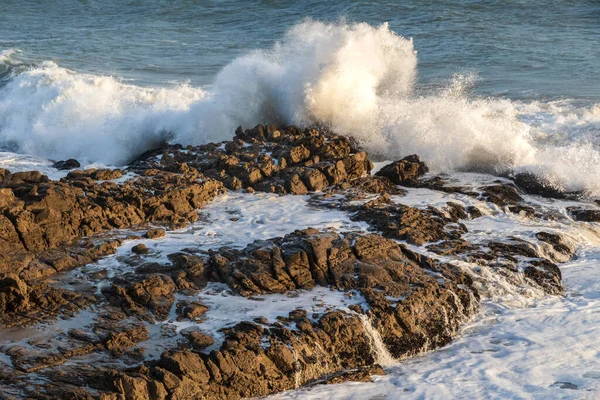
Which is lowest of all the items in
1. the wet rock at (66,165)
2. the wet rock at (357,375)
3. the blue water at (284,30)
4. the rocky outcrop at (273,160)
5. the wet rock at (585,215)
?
the wet rock at (357,375)

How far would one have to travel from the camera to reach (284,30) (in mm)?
28266

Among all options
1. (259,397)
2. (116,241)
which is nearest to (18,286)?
(116,241)

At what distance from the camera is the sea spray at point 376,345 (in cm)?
849

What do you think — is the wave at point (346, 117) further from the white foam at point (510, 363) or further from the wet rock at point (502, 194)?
the white foam at point (510, 363)

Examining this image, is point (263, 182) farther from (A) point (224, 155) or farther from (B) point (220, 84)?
(B) point (220, 84)

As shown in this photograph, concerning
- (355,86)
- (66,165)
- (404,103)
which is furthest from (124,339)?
(404,103)

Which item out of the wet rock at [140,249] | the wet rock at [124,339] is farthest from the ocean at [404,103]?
the wet rock at [140,249]

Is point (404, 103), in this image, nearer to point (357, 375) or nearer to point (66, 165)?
point (66, 165)

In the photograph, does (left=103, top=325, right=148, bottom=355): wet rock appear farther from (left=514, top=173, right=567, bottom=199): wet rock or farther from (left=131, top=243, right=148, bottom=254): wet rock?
(left=514, top=173, right=567, bottom=199): wet rock

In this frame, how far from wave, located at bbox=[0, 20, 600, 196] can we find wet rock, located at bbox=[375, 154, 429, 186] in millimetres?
579

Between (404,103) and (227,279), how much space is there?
7.34 meters

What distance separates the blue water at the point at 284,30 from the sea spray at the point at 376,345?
11840mm

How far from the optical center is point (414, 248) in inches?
406

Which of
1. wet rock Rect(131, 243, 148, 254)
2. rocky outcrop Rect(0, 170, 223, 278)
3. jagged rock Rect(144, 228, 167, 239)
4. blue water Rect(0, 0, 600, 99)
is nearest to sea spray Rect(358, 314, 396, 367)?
wet rock Rect(131, 243, 148, 254)
